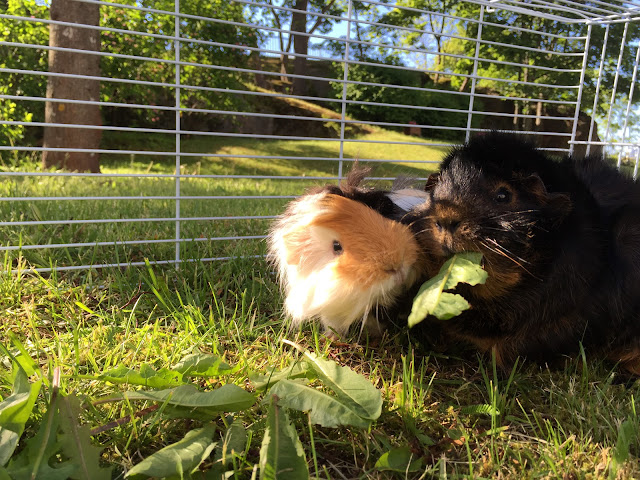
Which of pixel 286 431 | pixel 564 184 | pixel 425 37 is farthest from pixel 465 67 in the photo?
pixel 286 431

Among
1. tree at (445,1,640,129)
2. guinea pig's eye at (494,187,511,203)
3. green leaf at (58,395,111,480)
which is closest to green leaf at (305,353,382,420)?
green leaf at (58,395,111,480)

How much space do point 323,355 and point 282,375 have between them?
253 millimetres

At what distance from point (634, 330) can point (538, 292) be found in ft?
1.45

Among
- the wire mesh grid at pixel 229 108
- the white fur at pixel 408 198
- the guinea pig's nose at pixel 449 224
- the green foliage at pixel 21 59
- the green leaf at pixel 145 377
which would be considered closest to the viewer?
the green leaf at pixel 145 377

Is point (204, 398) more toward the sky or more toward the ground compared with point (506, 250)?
more toward the ground

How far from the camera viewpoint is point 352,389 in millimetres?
1143

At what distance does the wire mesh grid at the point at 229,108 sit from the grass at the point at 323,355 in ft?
0.77

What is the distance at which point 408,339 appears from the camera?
165 cm

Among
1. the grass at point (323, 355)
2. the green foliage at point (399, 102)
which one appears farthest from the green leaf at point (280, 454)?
the green foliage at point (399, 102)

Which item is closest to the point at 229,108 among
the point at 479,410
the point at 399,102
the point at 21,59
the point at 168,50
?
the point at 168,50

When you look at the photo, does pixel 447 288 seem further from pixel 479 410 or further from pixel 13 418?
pixel 13 418

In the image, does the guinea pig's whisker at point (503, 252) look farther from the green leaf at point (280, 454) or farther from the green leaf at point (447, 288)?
the green leaf at point (280, 454)

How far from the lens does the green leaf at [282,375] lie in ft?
3.99

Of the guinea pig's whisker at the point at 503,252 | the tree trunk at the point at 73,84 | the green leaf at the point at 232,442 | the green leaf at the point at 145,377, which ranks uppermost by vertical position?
the tree trunk at the point at 73,84
